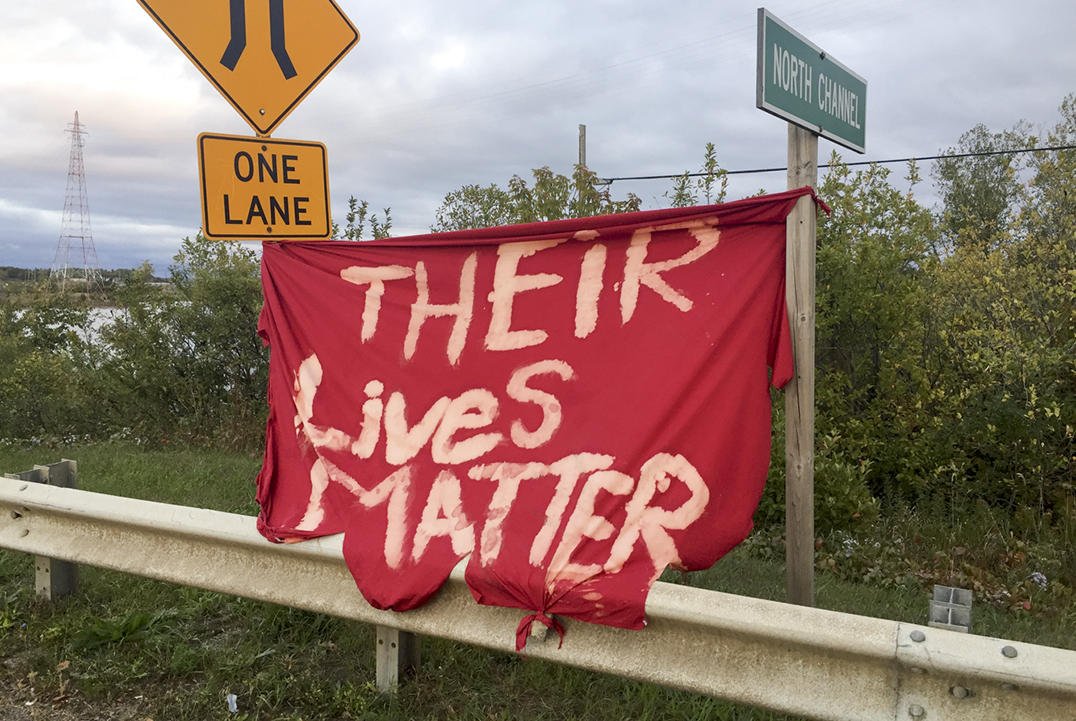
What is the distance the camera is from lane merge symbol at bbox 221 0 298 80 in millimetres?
4637

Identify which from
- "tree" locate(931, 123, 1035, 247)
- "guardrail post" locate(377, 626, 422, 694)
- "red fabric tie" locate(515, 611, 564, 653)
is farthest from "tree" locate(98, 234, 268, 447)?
"tree" locate(931, 123, 1035, 247)

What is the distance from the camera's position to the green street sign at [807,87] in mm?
2955

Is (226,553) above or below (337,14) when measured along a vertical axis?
below

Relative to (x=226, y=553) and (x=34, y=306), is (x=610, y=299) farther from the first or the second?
(x=34, y=306)

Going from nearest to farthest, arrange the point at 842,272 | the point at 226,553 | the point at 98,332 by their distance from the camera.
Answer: the point at 226,553 < the point at 842,272 < the point at 98,332

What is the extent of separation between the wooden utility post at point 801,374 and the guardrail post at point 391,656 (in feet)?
5.26

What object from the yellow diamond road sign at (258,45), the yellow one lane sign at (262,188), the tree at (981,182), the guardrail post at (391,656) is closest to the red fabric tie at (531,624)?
the guardrail post at (391,656)

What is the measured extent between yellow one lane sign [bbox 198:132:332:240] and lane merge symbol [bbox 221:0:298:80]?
498 millimetres

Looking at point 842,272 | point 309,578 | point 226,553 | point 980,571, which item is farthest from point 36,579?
point 842,272

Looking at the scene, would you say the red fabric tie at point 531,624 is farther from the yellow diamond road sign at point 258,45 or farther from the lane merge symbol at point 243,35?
the lane merge symbol at point 243,35

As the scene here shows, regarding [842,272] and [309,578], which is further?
[842,272]

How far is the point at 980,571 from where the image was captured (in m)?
5.49

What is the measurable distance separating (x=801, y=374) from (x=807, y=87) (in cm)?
112

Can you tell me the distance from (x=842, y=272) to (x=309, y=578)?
17.7 ft
